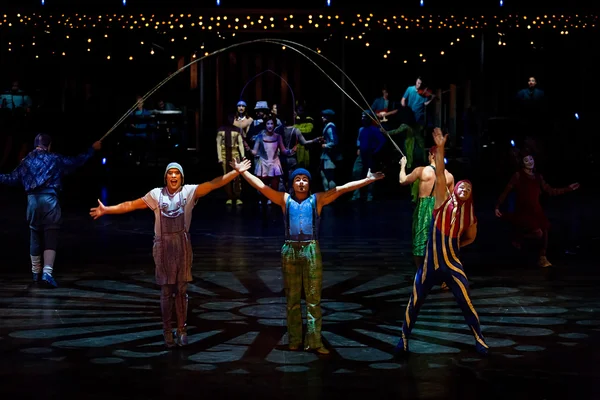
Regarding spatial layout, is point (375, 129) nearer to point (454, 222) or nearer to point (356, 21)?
point (356, 21)

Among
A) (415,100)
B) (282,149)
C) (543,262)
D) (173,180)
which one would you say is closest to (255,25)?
(415,100)

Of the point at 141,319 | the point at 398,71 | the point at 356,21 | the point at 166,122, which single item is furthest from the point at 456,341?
the point at 398,71

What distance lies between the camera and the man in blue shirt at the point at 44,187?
40.0ft

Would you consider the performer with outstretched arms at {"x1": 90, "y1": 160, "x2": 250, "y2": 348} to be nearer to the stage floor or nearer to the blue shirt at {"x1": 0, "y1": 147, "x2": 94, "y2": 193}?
the stage floor

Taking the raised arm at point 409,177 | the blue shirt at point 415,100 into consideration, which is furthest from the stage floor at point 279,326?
the blue shirt at point 415,100

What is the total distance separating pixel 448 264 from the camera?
8883 millimetres

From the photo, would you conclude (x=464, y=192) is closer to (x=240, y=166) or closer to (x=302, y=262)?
(x=302, y=262)

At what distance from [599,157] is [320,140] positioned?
847 centimetres

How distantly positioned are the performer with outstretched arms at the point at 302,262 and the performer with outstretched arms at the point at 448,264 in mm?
750

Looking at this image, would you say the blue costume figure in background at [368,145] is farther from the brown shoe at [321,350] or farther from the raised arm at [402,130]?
the brown shoe at [321,350]

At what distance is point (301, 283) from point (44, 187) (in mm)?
4337

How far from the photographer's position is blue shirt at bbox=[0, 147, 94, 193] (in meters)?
12.2

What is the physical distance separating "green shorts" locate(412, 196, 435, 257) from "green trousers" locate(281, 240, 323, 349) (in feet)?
9.18

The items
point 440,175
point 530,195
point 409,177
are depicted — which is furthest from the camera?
point 530,195
